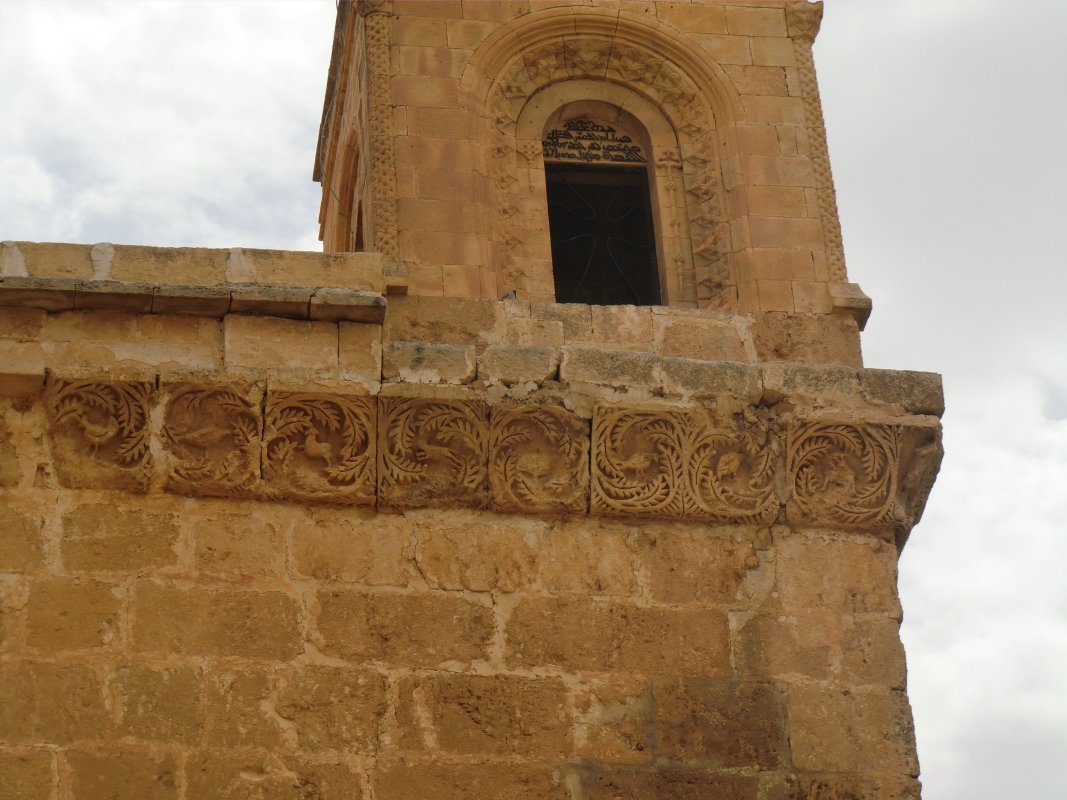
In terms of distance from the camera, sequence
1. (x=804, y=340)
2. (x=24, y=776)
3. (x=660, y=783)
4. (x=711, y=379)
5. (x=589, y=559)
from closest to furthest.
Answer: (x=24, y=776) < (x=660, y=783) < (x=589, y=559) < (x=711, y=379) < (x=804, y=340)

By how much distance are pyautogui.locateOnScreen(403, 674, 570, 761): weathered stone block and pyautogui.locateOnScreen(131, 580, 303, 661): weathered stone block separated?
0.58m

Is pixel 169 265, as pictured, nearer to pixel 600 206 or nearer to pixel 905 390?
pixel 600 206

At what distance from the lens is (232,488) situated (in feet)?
31.1

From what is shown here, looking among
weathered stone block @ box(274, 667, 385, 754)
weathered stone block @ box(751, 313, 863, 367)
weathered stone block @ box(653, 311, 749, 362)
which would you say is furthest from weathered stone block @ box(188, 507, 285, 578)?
weathered stone block @ box(751, 313, 863, 367)

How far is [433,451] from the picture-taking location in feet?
31.8

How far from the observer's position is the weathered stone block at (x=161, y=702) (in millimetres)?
8844

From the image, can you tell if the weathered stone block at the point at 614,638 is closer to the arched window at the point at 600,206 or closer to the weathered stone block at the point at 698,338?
the weathered stone block at the point at 698,338

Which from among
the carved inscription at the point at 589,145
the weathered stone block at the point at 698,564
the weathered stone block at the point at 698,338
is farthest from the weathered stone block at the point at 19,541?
the carved inscription at the point at 589,145

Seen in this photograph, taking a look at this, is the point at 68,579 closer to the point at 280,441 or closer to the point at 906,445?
the point at 280,441

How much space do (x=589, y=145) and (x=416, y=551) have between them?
321 cm

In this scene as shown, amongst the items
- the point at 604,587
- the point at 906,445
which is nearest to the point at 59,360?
the point at 604,587

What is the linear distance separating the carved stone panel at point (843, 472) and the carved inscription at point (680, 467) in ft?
0.47

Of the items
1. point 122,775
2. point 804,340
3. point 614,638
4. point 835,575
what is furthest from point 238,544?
point 804,340

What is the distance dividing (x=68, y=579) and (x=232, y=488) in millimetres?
786
